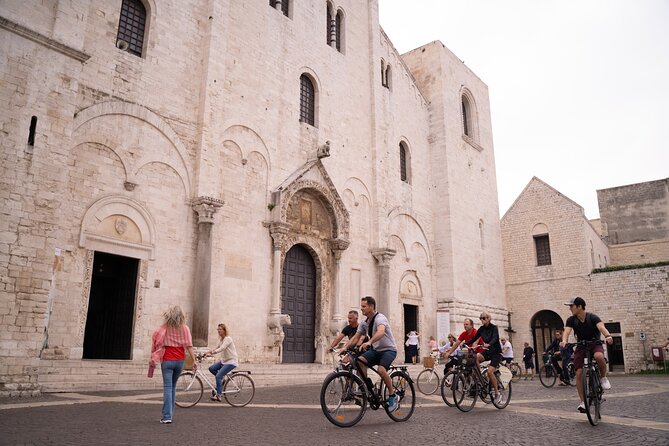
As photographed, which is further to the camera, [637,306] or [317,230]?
[637,306]

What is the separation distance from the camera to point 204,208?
46.1 feet

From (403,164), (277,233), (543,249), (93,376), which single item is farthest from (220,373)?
(543,249)

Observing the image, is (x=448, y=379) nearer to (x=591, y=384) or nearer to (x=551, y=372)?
(x=591, y=384)

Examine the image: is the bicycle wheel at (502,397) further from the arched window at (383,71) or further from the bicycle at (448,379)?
the arched window at (383,71)

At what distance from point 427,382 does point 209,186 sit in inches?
334

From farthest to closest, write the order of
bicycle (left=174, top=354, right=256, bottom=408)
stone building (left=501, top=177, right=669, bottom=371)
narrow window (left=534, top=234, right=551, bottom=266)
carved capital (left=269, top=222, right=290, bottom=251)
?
1. narrow window (left=534, top=234, right=551, bottom=266)
2. stone building (left=501, top=177, right=669, bottom=371)
3. carved capital (left=269, top=222, right=290, bottom=251)
4. bicycle (left=174, top=354, right=256, bottom=408)

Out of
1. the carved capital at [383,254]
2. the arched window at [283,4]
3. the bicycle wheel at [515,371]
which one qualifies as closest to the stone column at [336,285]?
the carved capital at [383,254]

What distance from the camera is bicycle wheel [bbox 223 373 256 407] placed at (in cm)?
913

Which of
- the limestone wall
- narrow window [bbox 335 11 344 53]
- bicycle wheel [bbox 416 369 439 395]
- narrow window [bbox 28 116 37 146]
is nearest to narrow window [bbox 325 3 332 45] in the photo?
narrow window [bbox 335 11 344 53]

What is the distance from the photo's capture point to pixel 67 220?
1160 cm

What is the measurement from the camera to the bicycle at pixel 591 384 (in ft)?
22.1

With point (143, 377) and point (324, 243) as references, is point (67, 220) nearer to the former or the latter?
point (143, 377)

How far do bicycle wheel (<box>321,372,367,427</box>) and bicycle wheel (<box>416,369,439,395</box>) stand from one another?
20.3 ft

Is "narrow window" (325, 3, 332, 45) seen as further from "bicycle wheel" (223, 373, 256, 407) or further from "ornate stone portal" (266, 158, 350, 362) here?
"bicycle wheel" (223, 373, 256, 407)
